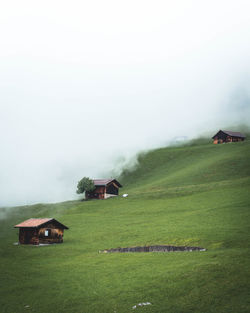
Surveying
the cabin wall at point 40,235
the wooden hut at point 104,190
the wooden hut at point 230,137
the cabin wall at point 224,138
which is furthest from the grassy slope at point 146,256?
the cabin wall at point 224,138

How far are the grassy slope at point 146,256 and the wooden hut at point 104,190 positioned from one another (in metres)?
8.59

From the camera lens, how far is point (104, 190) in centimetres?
12019

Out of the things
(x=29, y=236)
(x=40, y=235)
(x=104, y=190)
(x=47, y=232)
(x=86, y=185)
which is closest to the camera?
(x=40, y=235)

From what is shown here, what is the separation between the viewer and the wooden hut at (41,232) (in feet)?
231

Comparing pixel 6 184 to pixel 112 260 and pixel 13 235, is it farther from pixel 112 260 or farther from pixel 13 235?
pixel 112 260

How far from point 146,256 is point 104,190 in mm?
71074

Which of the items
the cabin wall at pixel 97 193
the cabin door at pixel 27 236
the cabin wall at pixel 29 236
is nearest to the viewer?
the cabin wall at pixel 29 236

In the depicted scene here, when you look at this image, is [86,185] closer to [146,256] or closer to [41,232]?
[41,232]

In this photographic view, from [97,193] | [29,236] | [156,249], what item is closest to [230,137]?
[97,193]

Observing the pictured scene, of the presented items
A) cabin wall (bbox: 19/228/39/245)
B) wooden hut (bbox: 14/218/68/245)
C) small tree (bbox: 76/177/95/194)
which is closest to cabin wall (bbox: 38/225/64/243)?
wooden hut (bbox: 14/218/68/245)

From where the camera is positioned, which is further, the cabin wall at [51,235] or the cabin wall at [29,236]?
the cabin wall at [51,235]

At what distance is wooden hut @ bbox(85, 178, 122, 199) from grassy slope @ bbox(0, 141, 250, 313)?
859 cm

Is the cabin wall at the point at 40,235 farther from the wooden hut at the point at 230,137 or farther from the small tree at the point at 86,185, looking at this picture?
the wooden hut at the point at 230,137

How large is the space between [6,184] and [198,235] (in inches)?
6036
